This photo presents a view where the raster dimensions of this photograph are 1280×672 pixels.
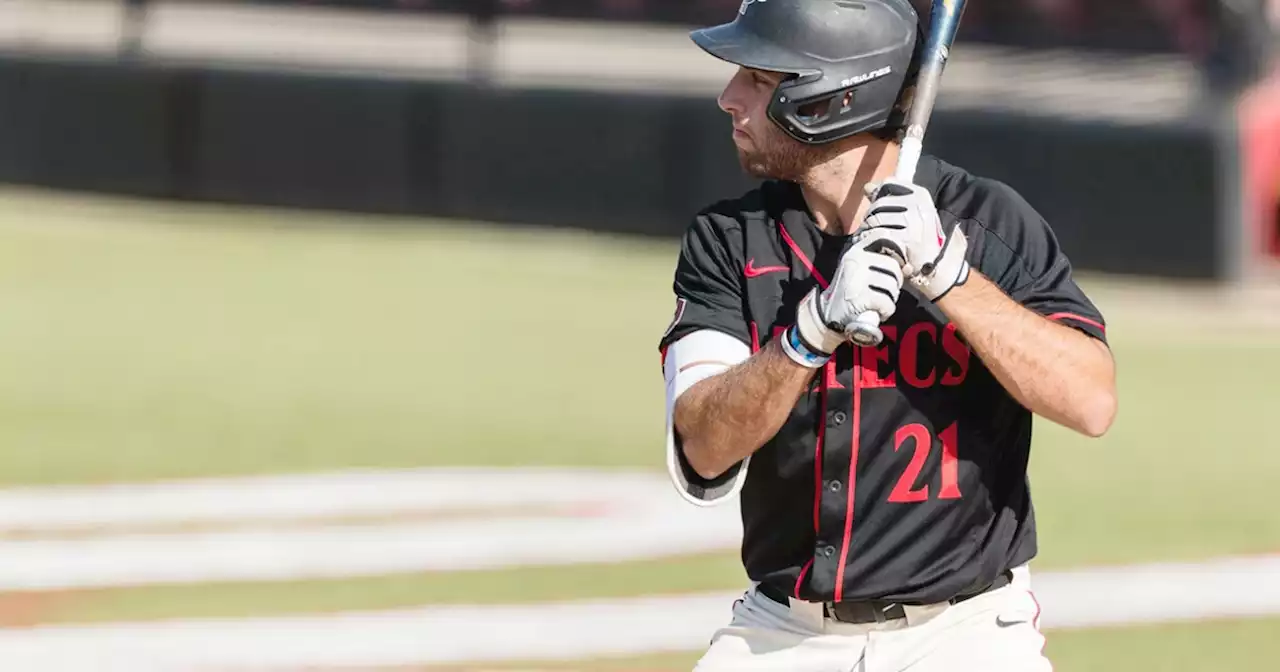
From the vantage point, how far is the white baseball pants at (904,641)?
12.8ft

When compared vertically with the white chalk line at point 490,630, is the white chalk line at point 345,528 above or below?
above

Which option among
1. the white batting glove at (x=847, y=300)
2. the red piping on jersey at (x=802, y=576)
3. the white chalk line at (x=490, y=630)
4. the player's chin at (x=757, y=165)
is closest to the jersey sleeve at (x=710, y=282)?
the player's chin at (x=757, y=165)

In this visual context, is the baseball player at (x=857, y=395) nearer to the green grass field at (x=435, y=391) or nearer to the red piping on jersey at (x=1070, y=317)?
the red piping on jersey at (x=1070, y=317)

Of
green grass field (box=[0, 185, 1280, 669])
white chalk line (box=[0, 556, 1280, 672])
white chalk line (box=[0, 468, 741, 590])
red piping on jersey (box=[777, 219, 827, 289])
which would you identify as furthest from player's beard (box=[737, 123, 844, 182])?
white chalk line (box=[0, 468, 741, 590])

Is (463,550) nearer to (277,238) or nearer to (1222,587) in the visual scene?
(1222,587)

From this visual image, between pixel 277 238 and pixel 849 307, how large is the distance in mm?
12470

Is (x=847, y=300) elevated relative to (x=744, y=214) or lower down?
lower down

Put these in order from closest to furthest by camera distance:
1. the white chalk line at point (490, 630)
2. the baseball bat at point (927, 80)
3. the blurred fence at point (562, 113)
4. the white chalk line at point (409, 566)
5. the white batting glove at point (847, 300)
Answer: the white batting glove at point (847, 300) < the baseball bat at point (927, 80) < the white chalk line at point (490, 630) < the white chalk line at point (409, 566) < the blurred fence at point (562, 113)

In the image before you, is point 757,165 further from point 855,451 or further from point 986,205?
point 855,451

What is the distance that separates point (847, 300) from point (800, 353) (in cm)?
14

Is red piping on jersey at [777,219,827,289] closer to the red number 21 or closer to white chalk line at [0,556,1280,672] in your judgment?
the red number 21

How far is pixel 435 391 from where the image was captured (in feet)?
34.0

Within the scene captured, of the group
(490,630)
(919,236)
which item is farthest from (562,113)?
(919,236)

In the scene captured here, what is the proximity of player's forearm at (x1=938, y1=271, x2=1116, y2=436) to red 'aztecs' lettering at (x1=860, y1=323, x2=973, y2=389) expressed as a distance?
0.61ft
